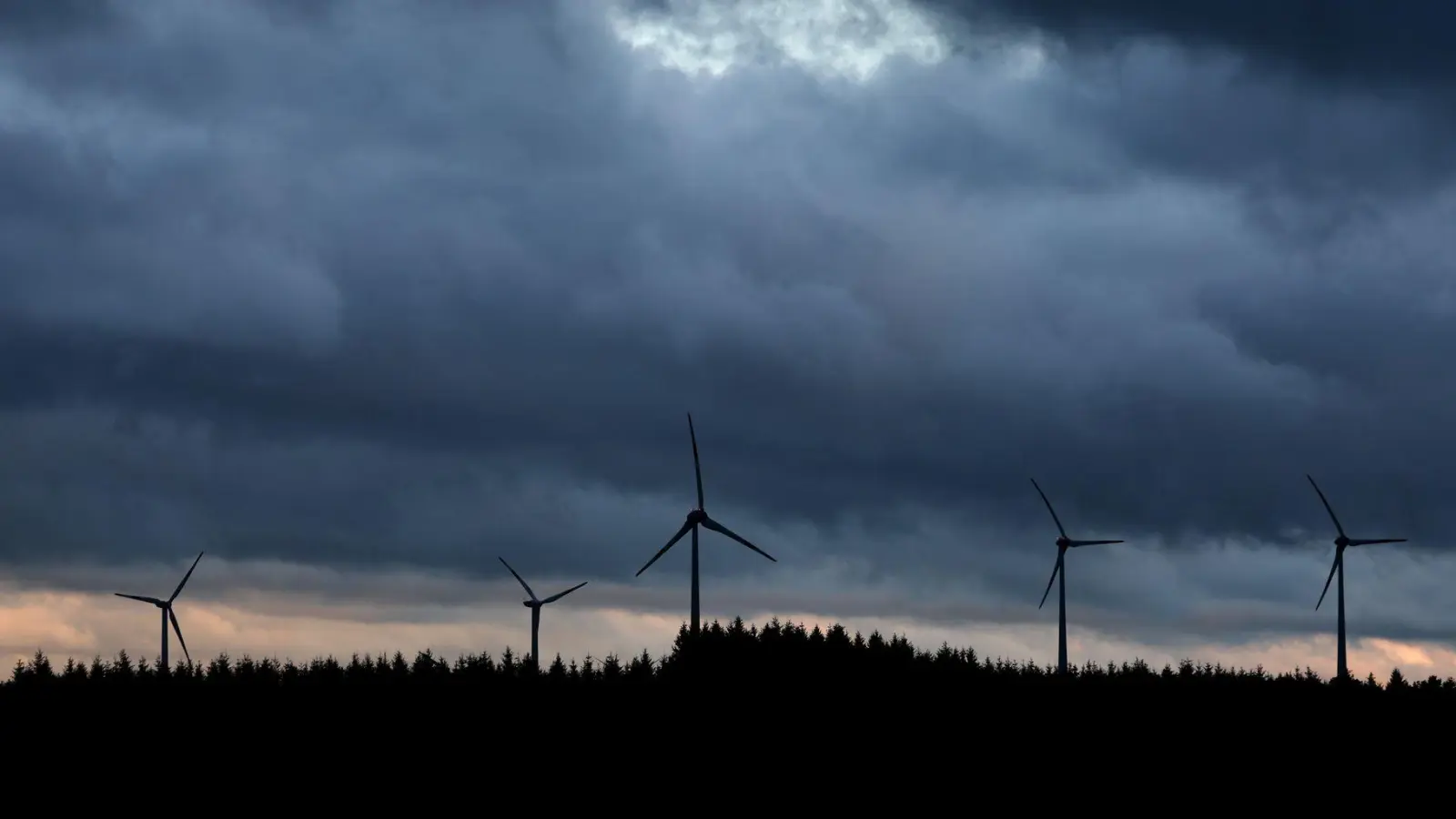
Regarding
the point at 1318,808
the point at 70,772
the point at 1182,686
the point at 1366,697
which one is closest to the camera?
the point at 70,772

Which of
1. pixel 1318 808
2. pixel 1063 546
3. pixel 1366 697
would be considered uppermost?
pixel 1063 546

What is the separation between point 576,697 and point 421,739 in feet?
56.6

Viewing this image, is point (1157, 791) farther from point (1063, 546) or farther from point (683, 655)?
point (683, 655)

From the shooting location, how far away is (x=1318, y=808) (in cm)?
13662

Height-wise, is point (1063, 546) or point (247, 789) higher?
point (1063, 546)

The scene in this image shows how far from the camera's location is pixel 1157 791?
140 meters

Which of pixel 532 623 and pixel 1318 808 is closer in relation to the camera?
pixel 1318 808

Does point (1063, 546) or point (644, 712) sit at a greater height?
point (1063, 546)

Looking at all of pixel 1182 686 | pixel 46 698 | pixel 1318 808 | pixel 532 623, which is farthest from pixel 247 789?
pixel 1182 686

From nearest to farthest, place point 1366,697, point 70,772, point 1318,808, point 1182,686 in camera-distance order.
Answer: point 70,772 → point 1318,808 → point 1366,697 → point 1182,686

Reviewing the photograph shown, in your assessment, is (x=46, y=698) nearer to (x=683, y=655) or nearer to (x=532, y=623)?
(x=532, y=623)

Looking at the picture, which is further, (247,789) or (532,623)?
(532,623)

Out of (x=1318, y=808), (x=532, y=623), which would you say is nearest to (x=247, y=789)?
(x=532, y=623)

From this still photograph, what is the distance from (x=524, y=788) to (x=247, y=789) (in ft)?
62.7
